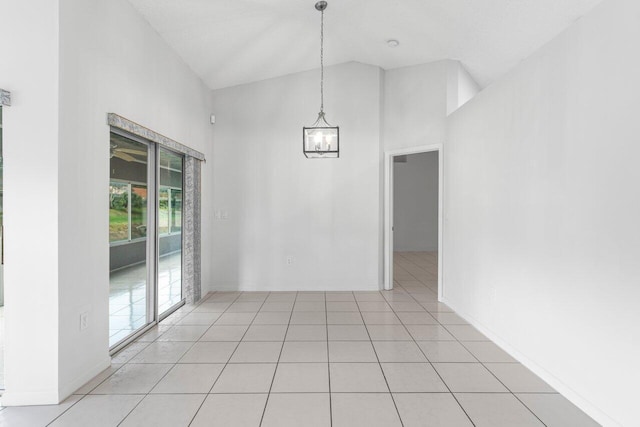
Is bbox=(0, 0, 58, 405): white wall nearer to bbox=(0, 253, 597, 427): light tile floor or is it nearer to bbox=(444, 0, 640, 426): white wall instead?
bbox=(0, 253, 597, 427): light tile floor

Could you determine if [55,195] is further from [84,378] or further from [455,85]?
[455,85]

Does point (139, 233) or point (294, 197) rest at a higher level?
point (294, 197)

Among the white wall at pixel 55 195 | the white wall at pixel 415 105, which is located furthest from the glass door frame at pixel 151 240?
the white wall at pixel 415 105

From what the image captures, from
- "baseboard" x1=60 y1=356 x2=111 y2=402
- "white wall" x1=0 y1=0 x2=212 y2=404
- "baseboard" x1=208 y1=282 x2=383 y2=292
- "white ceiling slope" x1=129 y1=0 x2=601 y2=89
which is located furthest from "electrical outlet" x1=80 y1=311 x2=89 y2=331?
"baseboard" x1=208 y1=282 x2=383 y2=292

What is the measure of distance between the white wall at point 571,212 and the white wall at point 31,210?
3.46 meters

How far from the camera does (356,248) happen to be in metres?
5.36

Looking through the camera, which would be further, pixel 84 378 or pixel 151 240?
pixel 151 240

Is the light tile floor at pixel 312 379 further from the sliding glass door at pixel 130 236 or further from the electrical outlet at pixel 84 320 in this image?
the electrical outlet at pixel 84 320

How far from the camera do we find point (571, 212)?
7.82ft

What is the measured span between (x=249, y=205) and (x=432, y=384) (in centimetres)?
367

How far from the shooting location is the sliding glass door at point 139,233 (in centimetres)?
325

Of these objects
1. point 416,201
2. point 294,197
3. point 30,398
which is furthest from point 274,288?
point 416,201

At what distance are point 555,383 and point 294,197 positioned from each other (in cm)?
384

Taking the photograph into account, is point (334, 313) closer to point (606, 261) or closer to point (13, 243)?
point (606, 261)
